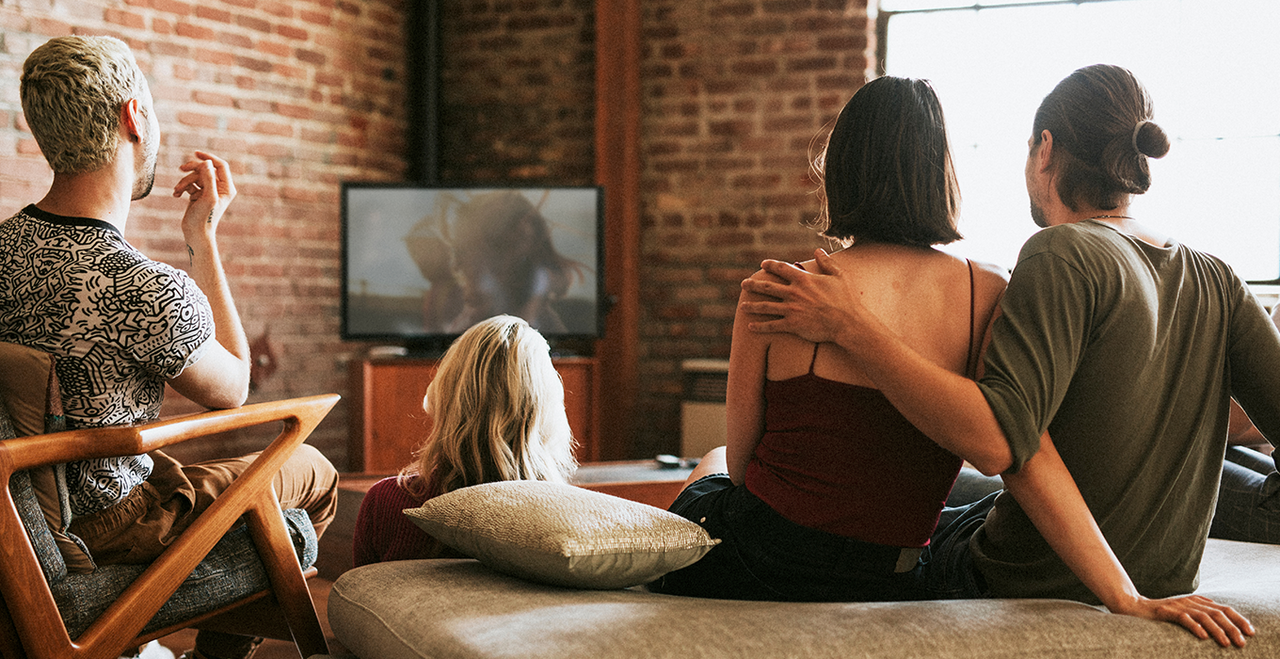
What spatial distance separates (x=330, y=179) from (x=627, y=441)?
1.82 metres

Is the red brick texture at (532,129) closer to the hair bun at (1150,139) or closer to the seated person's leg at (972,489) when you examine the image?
the seated person's leg at (972,489)

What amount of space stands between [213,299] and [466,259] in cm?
236

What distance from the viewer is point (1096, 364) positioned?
129cm

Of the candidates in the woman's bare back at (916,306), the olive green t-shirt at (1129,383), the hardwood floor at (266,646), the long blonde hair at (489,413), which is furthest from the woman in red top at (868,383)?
the hardwood floor at (266,646)

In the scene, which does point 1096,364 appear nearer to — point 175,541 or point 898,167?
point 898,167

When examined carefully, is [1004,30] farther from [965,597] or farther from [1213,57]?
[965,597]

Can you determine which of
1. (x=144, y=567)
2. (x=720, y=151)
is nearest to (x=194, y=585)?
(x=144, y=567)

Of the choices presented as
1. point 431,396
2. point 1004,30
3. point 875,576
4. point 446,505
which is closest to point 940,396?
point 875,576

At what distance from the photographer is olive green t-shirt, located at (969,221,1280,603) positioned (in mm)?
1238

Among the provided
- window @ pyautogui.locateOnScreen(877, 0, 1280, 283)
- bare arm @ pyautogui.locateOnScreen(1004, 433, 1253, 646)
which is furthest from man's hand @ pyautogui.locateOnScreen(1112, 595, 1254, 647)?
window @ pyautogui.locateOnScreen(877, 0, 1280, 283)

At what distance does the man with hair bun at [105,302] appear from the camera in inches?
59.5

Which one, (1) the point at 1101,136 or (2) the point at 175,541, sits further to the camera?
(2) the point at 175,541

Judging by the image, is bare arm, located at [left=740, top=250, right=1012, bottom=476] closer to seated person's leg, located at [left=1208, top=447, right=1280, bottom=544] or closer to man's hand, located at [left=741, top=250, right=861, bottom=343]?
man's hand, located at [left=741, top=250, right=861, bottom=343]

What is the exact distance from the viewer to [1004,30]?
14.3ft
